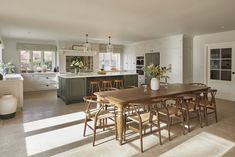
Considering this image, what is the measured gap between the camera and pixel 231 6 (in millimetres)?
3236

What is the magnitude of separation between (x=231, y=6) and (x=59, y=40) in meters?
6.59

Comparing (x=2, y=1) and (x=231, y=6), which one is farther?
(x=231, y=6)

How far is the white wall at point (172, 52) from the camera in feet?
21.4

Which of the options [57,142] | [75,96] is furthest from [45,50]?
[57,142]

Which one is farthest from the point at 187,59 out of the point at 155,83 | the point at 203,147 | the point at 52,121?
the point at 52,121

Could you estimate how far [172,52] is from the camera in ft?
22.5

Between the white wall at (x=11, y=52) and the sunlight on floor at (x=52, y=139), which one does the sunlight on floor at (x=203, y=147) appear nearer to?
the sunlight on floor at (x=52, y=139)

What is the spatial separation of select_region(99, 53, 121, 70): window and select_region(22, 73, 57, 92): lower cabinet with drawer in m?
2.62

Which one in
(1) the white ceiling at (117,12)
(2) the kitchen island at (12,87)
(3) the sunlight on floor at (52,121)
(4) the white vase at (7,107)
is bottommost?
(3) the sunlight on floor at (52,121)

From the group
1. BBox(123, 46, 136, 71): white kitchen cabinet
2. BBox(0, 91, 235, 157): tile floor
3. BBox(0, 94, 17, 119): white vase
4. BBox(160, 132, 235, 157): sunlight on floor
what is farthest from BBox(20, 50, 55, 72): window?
BBox(160, 132, 235, 157): sunlight on floor

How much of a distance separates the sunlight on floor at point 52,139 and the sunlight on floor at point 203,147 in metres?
1.55

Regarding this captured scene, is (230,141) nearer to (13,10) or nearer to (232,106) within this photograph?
(232,106)

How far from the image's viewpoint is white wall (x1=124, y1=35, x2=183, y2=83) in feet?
21.4

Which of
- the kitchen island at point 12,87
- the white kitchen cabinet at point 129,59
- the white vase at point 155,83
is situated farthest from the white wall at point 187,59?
the kitchen island at point 12,87
